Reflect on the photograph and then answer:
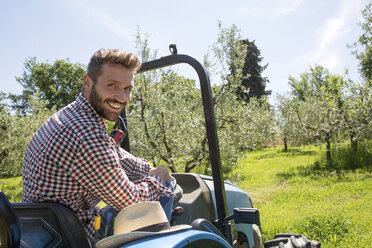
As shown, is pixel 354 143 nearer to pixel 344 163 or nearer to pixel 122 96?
pixel 344 163

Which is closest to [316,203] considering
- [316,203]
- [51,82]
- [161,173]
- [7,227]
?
[316,203]

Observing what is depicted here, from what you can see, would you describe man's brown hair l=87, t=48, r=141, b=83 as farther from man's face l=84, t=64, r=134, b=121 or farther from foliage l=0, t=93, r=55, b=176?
foliage l=0, t=93, r=55, b=176

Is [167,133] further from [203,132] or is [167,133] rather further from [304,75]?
[304,75]

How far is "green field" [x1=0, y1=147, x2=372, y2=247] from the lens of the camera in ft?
12.7

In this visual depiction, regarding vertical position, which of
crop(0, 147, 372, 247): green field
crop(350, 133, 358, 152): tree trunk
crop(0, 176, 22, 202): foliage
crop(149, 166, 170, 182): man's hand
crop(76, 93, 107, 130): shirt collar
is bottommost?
crop(0, 147, 372, 247): green field

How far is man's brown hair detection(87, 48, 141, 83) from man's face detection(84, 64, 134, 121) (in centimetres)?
2

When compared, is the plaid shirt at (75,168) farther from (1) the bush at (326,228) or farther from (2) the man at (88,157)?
(1) the bush at (326,228)

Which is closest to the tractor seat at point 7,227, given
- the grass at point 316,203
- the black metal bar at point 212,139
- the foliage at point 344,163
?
the black metal bar at point 212,139

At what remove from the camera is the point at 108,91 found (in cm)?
149

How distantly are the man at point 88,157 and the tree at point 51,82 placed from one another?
3055cm

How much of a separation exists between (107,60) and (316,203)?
18.2 feet

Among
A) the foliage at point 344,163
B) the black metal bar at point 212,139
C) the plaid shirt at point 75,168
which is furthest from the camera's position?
the foliage at point 344,163

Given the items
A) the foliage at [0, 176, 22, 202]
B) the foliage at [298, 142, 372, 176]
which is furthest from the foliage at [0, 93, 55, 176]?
the foliage at [298, 142, 372, 176]

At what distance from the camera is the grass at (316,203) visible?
3.88 metres
